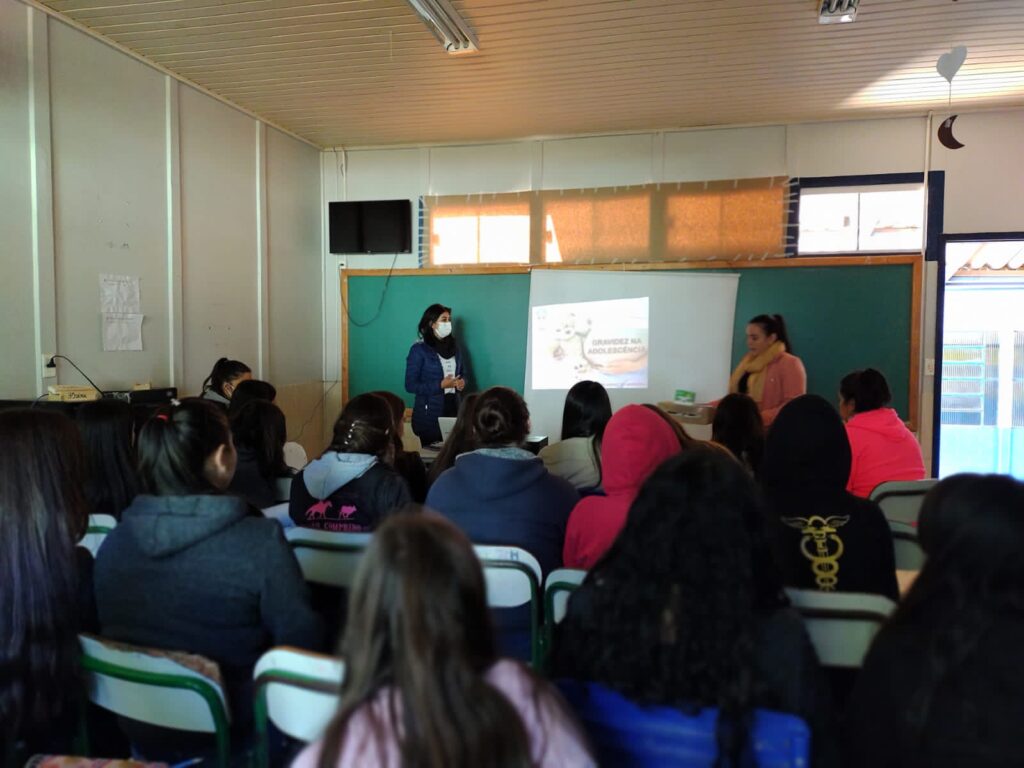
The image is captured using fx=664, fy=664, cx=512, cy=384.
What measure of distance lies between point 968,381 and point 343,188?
5.53m

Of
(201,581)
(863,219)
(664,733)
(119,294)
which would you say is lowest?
(664,733)

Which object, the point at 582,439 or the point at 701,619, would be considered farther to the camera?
the point at 582,439

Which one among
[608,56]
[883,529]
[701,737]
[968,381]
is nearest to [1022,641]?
[701,737]

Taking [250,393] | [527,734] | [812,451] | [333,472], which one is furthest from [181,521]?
[250,393]

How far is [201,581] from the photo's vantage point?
1355 mm

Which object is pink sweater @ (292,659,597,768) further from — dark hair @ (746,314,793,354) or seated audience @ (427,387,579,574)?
dark hair @ (746,314,793,354)

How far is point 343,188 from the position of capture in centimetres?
582

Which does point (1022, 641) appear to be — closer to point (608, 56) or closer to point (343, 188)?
point (608, 56)

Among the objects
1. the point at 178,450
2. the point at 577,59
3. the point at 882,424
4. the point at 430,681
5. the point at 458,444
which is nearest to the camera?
the point at 430,681

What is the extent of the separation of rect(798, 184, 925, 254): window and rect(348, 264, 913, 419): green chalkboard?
0.18 metres

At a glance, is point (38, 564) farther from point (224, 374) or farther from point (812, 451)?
point (224, 374)

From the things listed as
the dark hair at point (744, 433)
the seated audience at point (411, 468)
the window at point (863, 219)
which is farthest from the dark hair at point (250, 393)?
the window at point (863, 219)

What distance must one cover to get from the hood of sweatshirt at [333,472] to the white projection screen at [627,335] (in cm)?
315

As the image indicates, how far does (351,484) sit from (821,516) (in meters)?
1.39
